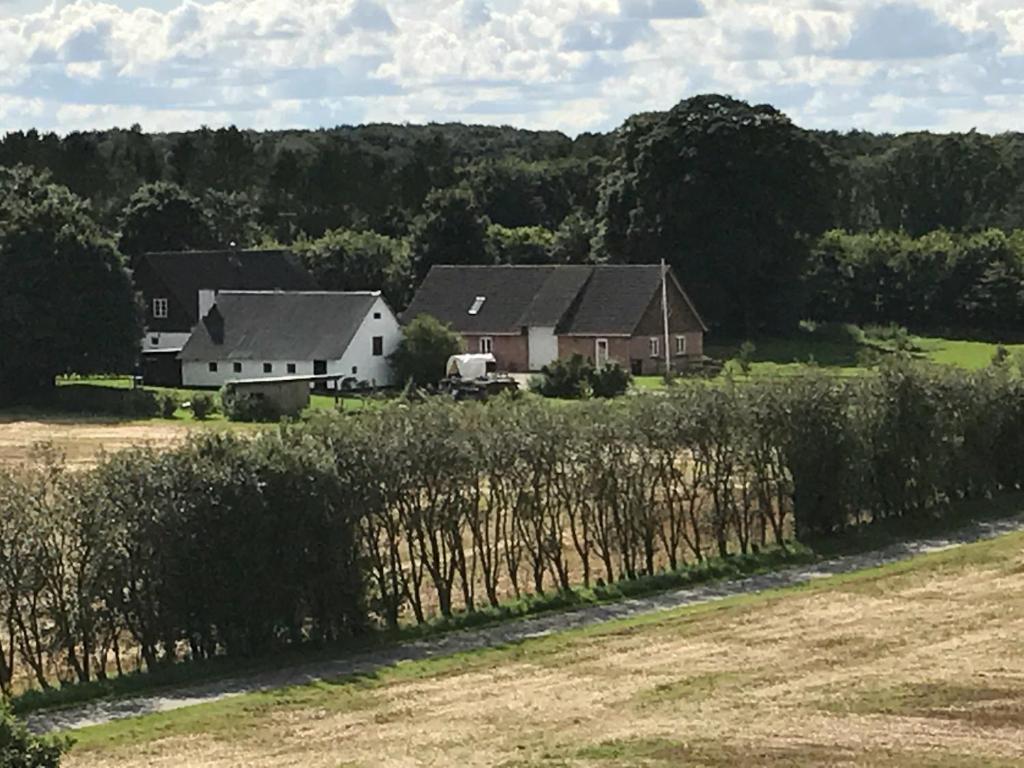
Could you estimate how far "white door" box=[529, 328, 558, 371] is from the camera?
70000 mm

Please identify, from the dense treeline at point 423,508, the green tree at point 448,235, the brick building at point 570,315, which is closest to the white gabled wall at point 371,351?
the brick building at point 570,315

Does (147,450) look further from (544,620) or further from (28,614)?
(544,620)

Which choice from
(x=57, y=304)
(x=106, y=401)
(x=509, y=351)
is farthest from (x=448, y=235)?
(x=106, y=401)

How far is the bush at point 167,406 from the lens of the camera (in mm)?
57875

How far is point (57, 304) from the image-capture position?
201ft

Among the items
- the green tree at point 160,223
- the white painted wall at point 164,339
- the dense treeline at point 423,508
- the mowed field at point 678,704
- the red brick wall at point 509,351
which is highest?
the green tree at point 160,223

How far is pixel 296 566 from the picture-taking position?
2552 cm

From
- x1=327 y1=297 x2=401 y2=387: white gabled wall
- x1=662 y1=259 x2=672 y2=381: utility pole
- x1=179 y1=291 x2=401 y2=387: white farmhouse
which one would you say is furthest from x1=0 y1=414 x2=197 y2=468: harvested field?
x1=662 y1=259 x2=672 y2=381: utility pole

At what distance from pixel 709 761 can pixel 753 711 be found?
250cm

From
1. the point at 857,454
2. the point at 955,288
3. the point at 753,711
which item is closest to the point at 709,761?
the point at 753,711

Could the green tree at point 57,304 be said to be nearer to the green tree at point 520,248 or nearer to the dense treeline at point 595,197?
the dense treeline at point 595,197

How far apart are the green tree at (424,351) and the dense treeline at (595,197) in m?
15.8

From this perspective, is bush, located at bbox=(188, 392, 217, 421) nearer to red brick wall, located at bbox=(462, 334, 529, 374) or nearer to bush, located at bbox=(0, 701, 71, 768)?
red brick wall, located at bbox=(462, 334, 529, 374)

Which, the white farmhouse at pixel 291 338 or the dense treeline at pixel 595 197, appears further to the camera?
the dense treeline at pixel 595 197
